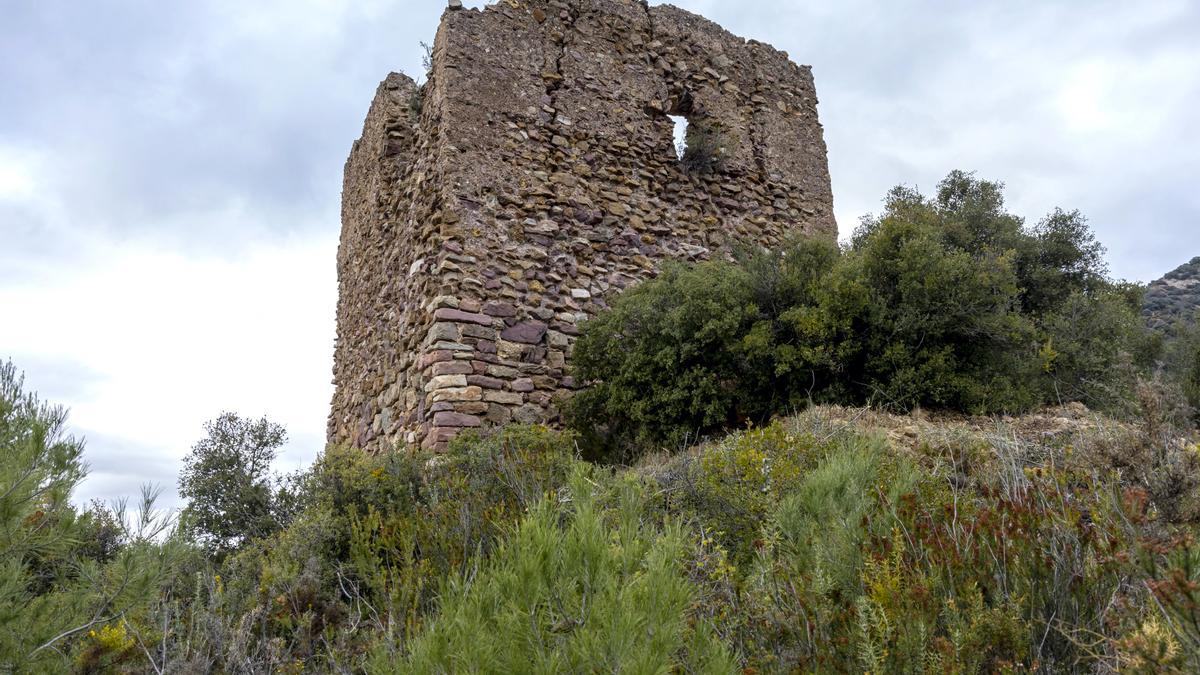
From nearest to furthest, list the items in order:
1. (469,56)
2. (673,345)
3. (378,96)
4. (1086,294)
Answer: (673,345), (469,56), (1086,294), (378,96)

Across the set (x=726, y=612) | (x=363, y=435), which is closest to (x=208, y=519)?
(x=363, y=435)

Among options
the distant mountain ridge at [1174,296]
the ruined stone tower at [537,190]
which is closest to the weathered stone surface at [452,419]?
the ruined stone tower at [537,190]

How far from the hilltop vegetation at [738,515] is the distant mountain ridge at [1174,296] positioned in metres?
7.57

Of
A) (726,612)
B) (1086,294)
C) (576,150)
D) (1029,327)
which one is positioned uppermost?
(576,150)

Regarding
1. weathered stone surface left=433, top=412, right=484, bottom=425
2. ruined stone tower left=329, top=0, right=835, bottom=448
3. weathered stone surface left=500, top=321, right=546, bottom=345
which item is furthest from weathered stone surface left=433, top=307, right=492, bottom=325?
weathered stone surface left=433, top=412, right=484, bottom=425

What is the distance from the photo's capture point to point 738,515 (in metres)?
3.88

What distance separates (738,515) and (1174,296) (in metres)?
17.7

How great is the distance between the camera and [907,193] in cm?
1017

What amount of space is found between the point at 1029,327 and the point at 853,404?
149 centimetres

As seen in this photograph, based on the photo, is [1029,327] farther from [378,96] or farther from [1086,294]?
[378,96]

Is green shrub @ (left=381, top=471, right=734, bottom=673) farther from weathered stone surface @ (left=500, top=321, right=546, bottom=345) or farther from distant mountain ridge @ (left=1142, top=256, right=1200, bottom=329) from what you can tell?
distant mountain ridge @ (left=1142, top=256, right=1200, bottom=329)

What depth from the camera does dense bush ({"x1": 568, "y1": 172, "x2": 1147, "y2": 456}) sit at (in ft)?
19.6

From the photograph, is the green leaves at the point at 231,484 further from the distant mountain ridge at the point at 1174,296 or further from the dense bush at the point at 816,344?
the distant mountain ridge at the point at 1174,296

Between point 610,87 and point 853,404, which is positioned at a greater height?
point 610,87
